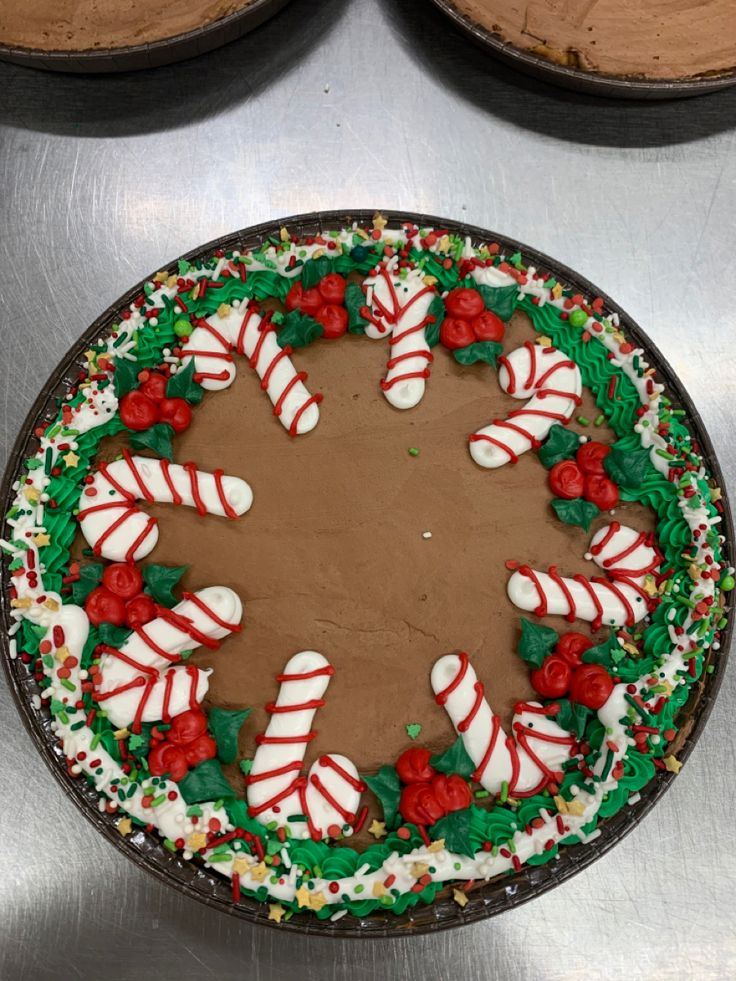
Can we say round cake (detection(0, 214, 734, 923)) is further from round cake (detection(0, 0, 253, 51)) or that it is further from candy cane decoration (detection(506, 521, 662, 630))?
round cake (detection(0, 0, 253, 51))

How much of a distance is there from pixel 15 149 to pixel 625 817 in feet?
8.30

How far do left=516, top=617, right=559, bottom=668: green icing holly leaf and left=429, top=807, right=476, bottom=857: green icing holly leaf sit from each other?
383 millimetres

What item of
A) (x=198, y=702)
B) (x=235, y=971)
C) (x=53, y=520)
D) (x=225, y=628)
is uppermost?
(x=53, y=520)

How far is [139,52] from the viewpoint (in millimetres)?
1799

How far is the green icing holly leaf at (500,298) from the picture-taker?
1738mm

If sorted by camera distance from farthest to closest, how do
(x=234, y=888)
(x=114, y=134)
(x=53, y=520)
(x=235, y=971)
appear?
(x=114, y=134) < (x=235, y=971) < (x=53, y=520) < (x=234, y=888)

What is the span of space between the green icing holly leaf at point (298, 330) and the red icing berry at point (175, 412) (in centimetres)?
29

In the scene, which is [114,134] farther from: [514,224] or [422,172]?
[514,224]

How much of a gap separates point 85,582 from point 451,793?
0.98 metres

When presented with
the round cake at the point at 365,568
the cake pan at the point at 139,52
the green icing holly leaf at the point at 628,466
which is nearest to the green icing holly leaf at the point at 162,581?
the round cake at the point at 365,568

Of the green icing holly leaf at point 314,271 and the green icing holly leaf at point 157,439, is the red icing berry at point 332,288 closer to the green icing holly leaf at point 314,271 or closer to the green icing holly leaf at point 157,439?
the green icing holly leaf at point 314,271

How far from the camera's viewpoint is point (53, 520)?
1.66 m

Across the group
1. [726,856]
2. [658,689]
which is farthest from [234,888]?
[726,856]

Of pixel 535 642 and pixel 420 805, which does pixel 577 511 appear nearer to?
pixel 535 642
